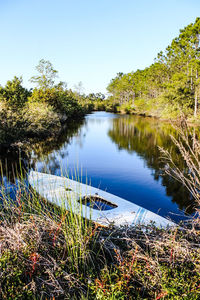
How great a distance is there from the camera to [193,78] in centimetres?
2830

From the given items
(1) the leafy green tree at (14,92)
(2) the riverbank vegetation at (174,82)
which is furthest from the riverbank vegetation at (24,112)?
(2) the riverbank vegetation at (174,82)

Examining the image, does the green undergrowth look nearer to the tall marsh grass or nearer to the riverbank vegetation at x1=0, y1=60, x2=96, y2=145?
the tall marsh grass

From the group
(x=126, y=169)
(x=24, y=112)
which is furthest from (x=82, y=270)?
(x=24, y=112)

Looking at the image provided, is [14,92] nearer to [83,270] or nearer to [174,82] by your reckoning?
[83,270]

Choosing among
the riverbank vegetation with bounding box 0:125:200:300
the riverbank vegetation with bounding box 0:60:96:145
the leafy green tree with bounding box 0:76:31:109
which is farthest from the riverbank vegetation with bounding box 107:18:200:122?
the leafy green tree with bounding box 0:76:31:109

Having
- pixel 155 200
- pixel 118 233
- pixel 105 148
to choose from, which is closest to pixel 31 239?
pixel 118 233

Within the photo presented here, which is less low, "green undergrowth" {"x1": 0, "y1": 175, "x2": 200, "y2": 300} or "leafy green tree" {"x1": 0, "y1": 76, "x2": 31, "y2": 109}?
"leafy green tree" {"x1": 0, "y1": 76, "x2": 31, "y2": 109}

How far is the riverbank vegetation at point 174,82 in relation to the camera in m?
26.3

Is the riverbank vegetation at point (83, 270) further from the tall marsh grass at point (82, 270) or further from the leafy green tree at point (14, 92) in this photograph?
the leafy green tree at point (14, 92)

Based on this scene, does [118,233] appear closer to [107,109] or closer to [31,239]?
[31,239]

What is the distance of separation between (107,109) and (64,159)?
190 feet

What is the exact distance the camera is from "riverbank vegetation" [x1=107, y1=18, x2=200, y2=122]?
26.3 m

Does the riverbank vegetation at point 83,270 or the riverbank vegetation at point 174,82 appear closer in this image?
the riverbank vegetation at point 83,270

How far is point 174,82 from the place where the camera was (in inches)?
1139
